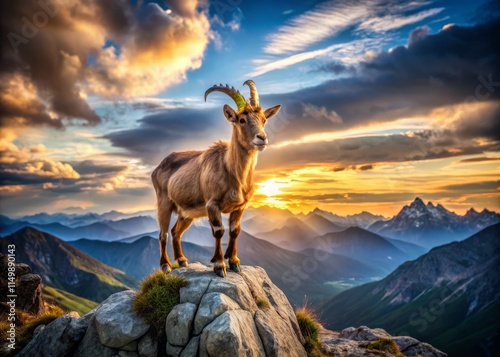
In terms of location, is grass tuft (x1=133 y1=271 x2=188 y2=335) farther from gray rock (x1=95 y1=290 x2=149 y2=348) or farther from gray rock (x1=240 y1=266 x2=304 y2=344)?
gray rock (x1=240 y1=266 x2=304 y2=344)

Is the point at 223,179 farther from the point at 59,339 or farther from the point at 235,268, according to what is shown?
the point at 59,339

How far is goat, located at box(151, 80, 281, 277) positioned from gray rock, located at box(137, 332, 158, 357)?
11.4ft

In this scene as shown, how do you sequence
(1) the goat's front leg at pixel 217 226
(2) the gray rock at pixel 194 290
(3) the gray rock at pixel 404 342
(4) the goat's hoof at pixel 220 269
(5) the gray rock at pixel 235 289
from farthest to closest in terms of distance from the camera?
(3) the gray rock at pixel 404 342
(4) the goat's hoof at pixel 220 269
(1) the goat's front leg at pixel 217 226
(5) the gray rock at pixel 235 289
(2) the gray rock at pixel 194 290

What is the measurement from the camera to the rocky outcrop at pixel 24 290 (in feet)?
83.6

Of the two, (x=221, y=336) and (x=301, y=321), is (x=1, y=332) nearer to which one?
(x=221, y=336)

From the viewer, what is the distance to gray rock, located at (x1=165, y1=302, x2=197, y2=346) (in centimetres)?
1359

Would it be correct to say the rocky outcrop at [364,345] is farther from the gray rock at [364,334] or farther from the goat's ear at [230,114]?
the goat's ear at [230,114]

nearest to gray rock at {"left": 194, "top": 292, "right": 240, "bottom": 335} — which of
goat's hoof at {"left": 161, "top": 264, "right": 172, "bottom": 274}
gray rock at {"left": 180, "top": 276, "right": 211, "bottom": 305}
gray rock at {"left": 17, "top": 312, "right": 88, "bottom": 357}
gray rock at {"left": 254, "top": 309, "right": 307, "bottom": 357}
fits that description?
gray rock at {"left": 180, "top": 276, "right": 211, "bottom": 305}

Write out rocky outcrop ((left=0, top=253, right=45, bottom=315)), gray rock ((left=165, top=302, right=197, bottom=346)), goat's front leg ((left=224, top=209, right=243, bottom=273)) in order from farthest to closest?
rocky outcrop ((left=0, top=253, right=45, bottom=315)) → goat's front leg ((left=224, top=209, right=243, bottom=273)) → gray rock ((left=165, top=302, right=197, bottom=346))

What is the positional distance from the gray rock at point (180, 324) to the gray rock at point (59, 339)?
4.64 metres

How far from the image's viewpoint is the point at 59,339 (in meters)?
15.3

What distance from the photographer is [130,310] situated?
15227mm

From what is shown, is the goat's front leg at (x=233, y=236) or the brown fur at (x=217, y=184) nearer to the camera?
the brown fur at (x=217, y=184)

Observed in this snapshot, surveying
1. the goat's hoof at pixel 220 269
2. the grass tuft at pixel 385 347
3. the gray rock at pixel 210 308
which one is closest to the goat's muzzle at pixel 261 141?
the goat's hoof at pixel 220 269
